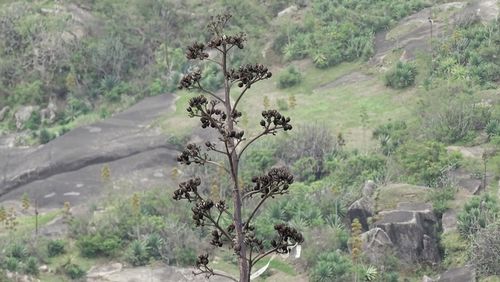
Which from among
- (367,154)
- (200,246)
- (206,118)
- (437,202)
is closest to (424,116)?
(367,154)

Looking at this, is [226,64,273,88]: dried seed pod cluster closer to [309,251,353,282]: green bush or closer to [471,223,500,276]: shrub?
[471,223,500,276]: shrub

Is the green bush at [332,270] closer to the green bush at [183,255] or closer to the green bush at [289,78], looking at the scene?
the green bush at [183,255]

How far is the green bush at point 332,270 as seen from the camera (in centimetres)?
2823

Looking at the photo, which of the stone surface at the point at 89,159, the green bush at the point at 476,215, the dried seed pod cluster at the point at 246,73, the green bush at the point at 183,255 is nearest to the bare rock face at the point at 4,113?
the stone surface at the point at 89,159

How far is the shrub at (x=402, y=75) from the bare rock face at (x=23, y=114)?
15.1 m

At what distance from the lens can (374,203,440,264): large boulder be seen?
96.0 feet

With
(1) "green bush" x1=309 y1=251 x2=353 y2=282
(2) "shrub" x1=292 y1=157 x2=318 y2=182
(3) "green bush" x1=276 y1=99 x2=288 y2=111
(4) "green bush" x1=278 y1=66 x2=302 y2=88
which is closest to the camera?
(1) "green bush" x1=309 y1=251 x2=353 y2=282

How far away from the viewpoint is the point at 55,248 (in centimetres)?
3162

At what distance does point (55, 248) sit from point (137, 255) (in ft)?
8.11

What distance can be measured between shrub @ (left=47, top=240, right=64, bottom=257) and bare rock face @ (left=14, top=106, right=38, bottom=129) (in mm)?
15606

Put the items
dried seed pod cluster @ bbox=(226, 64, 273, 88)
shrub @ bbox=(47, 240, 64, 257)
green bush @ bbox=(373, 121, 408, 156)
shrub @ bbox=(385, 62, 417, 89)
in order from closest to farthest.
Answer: dried seed pod cluster @ bbox=(226, 64, 273, 88) < shrub @ bbox=(47, 240, 64, 257) < green bush @ bbox=(373, 121, 408, 156) < shrub @ bbox=(385, 62, 417, 89)

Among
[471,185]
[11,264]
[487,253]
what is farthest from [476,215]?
[11,264]

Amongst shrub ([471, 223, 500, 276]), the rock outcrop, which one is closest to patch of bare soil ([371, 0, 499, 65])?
the rock outcrop

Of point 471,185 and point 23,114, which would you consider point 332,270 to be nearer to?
point 471,185
